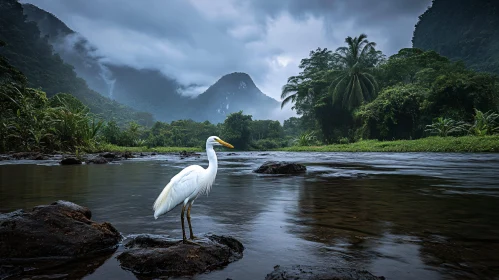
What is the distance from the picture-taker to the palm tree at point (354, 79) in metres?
45.9

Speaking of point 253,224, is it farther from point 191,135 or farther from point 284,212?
point 191,135

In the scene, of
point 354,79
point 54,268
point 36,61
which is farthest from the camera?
point 36,61

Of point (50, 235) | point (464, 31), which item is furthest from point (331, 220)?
point (464, 31)

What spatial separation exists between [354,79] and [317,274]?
4718 centimetres

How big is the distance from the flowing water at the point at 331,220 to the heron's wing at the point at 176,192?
0.77m

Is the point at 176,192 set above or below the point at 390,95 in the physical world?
below

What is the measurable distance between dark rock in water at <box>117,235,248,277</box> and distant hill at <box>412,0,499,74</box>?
77.0 m

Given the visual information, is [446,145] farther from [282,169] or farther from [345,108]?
[345,108]

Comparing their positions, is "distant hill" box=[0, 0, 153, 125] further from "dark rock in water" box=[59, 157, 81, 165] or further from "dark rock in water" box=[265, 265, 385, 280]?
"dark rock in water" box=[265, 265, 385, 280]

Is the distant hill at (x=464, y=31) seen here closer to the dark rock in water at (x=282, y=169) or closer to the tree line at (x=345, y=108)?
the tree line at (x=345, y=108)

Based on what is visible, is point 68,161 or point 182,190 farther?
point 68,161

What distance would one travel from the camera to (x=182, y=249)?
363cm

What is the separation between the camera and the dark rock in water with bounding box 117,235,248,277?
11.1 ft

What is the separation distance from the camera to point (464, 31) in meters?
85.4
